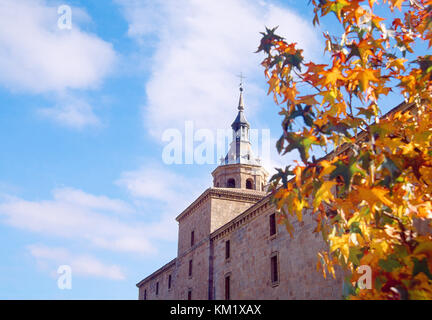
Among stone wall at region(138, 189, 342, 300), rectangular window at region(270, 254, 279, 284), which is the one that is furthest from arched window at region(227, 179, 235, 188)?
rectangular window at region(270, 254, 279, 284)

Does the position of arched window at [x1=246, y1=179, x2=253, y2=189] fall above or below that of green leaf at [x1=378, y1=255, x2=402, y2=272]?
above

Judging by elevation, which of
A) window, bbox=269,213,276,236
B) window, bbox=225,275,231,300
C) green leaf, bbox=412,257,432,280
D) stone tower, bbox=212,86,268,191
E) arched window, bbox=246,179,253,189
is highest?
Result: stone tower, bbox=212,86,268,191

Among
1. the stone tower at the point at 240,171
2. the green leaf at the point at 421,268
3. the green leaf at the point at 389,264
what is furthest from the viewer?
the stone tower at the point at 240,171

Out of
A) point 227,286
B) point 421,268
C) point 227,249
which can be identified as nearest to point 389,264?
point 421,268

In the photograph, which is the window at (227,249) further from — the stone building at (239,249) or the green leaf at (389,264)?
the green leaf at (389,264)

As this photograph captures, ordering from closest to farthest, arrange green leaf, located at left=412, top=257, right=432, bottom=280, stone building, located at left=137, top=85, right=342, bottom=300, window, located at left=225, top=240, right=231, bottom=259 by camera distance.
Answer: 1. green leaf, located at left=412, top=257, right=432, bottom=280
2. stone building, located at left=137, top=85, right=342, bottom=300
3. window, located at left=225, top=240, right=231, bottom=259

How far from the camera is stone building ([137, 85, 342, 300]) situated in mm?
19000

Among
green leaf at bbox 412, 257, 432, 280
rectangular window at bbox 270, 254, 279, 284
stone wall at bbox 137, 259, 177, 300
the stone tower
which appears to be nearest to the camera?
green leaf at bbox 412, 257, 432, 280

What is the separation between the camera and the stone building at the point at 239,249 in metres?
19.0

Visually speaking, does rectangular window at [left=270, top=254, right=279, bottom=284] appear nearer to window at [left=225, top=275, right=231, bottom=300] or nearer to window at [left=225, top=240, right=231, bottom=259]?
window at [left=225, top=275, right=231, bottom=300]

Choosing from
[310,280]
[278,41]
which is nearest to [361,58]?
[278,41]

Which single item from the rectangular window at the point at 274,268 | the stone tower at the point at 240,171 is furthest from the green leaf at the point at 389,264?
the stone tower at the point at 240,171

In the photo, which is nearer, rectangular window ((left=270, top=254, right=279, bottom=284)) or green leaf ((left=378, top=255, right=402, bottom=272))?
green leaf ((left=378, top=255, right=402, bottom=272))
